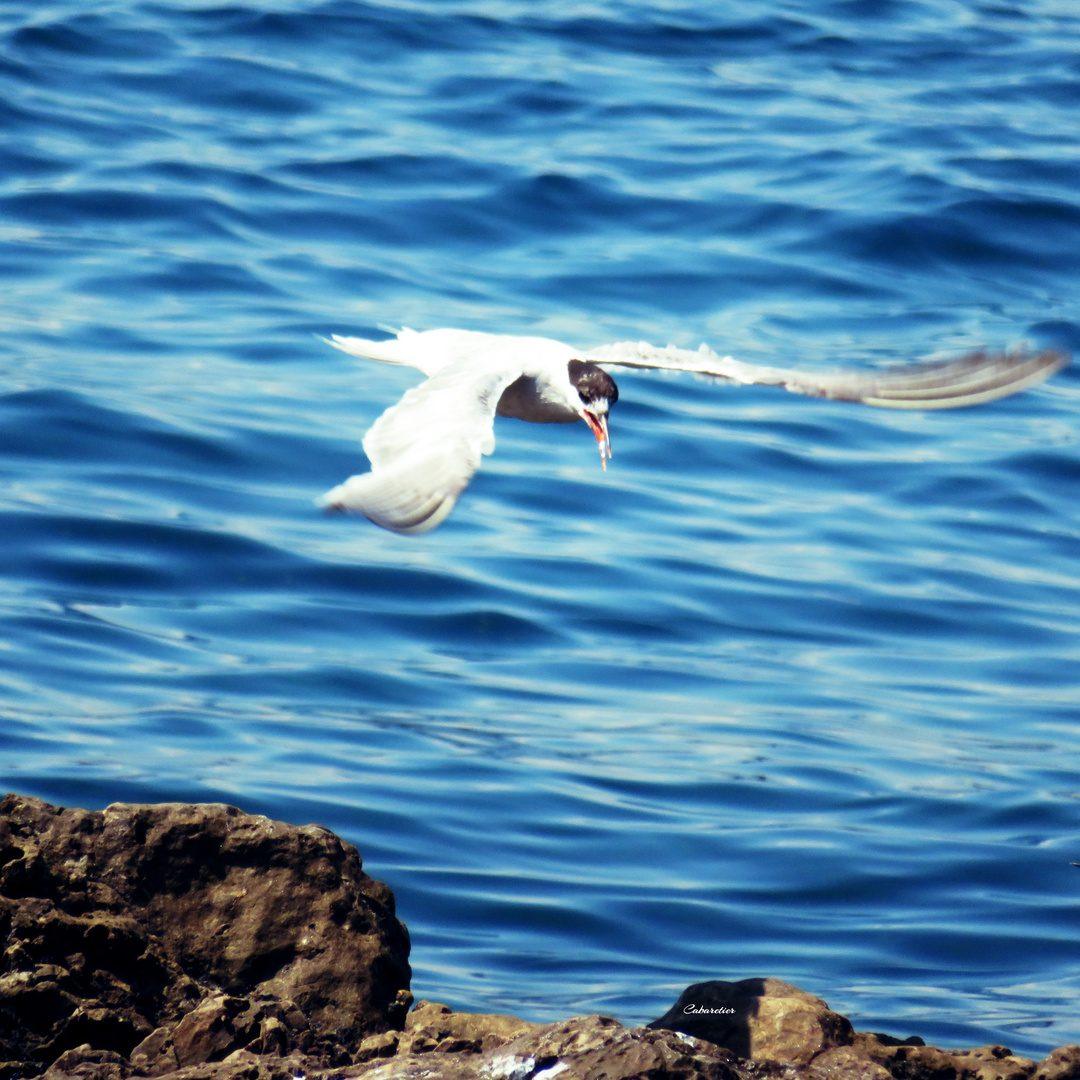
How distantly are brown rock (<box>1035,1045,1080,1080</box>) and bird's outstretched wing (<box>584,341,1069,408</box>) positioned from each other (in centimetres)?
252

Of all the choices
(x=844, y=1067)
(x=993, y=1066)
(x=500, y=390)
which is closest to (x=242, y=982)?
(x=844, y=1067)

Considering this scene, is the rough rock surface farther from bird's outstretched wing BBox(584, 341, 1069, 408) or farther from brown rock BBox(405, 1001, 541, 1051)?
bird's outstretched wing BBox(584, 341, 1069, 408)

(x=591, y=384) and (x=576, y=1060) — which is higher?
(x=591, y=384)

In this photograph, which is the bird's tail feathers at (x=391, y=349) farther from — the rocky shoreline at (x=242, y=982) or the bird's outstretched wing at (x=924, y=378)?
the rocky shoreline at (x=242, y=982)

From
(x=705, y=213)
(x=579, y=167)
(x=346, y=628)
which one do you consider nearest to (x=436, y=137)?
(x=579, y=167)

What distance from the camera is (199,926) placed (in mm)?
4504

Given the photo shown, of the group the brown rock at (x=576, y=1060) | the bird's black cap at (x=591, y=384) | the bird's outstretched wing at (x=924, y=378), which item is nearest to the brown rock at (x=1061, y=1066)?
the brown rock at (x=576, y=1060)

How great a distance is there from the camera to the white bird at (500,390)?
4.92 meters

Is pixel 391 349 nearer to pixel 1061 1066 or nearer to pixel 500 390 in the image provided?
pixel 500 390

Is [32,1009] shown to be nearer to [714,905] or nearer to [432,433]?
[432,433]

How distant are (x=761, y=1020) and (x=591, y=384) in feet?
10.3

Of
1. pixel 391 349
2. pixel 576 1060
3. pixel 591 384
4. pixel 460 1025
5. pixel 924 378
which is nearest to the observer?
pixel 576 1060

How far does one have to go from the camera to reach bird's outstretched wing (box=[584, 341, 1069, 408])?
634 cm

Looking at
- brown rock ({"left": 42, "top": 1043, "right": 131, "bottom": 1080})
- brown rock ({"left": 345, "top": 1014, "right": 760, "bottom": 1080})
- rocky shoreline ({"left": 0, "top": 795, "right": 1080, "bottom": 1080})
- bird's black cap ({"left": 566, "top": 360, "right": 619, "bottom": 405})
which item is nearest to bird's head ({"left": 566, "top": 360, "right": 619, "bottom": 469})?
bird's black cap ({"left": 566, "top": 360, "right": 619, "bottom": 405})
